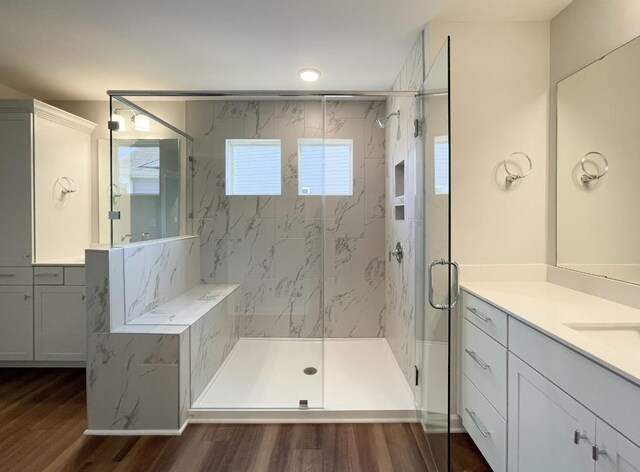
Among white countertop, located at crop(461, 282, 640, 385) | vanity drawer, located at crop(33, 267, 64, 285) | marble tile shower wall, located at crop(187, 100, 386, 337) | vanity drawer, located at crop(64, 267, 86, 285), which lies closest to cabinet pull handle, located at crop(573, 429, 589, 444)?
white countertop, located at crop(461, 282, 640, 385)

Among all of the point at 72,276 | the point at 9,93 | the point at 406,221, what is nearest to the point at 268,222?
the point at 406,221

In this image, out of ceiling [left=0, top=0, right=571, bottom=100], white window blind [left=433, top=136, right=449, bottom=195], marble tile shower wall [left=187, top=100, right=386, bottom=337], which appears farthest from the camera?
marble tile shower wall [left=187, top=100, right=386, bottom=337]

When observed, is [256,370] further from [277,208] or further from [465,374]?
[465,374]

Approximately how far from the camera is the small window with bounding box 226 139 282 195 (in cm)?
299

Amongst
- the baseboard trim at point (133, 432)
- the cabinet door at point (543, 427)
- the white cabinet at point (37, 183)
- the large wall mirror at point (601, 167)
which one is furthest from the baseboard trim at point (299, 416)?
the white cabinet at point (37, 183)

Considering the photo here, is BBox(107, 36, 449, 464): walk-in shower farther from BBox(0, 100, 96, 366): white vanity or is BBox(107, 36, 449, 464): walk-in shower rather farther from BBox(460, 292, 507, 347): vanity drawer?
BBox(0, 100, 96, 366): white vanity

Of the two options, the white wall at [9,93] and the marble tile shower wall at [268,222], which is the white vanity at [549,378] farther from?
the white wall at [9,93]

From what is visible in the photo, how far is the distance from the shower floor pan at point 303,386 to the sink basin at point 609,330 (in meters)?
1.27

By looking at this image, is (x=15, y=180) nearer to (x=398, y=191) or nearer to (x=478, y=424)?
(x=398, y=191)

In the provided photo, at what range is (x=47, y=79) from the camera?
285 cm

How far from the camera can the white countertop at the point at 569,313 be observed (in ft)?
→ 3.08

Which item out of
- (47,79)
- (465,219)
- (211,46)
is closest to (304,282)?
(465,219)

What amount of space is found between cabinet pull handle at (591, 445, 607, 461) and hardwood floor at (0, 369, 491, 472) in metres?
0.96

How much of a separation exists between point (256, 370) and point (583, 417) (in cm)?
223
